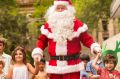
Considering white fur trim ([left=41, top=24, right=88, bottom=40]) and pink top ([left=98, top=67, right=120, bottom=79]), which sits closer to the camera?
pink top ([left=98, top=67, right=120, bottom=79])

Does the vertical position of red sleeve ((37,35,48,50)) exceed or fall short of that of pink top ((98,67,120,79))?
it exceeds it

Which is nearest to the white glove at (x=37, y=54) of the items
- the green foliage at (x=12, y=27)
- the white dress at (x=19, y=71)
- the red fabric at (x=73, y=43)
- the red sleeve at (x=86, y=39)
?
the red fabric at (x=73, y=43)

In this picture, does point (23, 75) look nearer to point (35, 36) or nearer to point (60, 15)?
point (60, 15)

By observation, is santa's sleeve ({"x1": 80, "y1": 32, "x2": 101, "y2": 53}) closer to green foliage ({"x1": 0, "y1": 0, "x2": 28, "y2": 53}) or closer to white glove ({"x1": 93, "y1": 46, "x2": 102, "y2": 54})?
white glove ({"x1": 93, "y1": 46, "x2": 102, "y2": 54})

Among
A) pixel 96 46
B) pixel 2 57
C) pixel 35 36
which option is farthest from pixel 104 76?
pixel 35 36

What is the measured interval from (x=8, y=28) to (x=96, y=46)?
82.9ft

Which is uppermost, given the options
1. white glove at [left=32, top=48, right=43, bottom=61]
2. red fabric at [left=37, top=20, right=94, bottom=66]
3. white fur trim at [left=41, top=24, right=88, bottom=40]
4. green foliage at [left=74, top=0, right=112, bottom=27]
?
green foliage at [left=74, top=0, right=112, bottom=27]

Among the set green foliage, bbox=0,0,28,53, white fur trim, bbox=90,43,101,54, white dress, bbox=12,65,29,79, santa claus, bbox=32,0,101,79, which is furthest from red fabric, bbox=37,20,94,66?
green foliage, bbox=0,0,28,53

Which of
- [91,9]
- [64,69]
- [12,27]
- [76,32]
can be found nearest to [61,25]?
[76,32]

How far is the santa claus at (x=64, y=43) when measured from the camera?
7.09 m

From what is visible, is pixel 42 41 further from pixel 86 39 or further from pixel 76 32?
pixel 86 39

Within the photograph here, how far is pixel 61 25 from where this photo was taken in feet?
24.0

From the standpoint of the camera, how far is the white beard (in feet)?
23.6

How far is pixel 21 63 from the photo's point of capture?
295 inches
